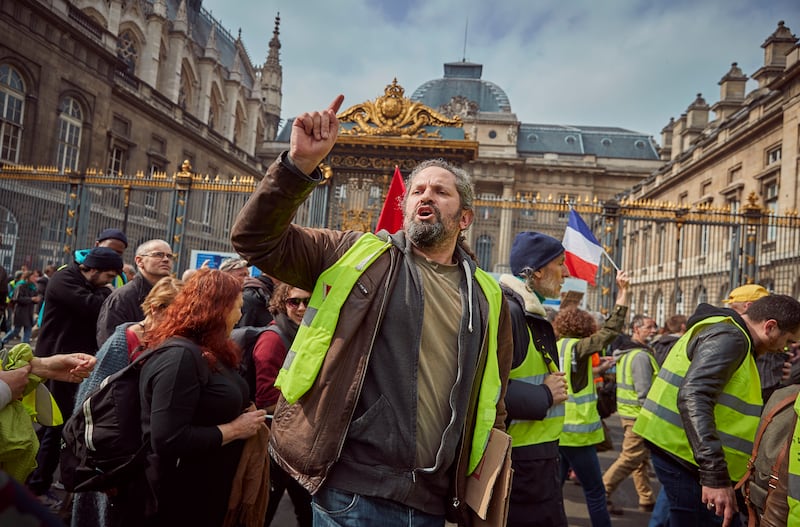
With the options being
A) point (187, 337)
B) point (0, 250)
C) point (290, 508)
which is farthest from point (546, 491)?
point (0, 250)

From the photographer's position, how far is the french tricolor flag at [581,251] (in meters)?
7.20

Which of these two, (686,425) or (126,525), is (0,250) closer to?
(126,525)

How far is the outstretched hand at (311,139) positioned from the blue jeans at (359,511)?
991 mm

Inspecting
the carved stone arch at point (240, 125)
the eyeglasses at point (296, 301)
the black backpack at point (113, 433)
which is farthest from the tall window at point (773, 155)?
the carved stone arch at point (240, 125)

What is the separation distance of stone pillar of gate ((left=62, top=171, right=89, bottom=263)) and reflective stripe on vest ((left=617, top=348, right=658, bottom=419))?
10.9 m

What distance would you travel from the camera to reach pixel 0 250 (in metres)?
13.2

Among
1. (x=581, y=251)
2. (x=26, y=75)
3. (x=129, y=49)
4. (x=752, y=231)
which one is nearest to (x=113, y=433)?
(x=581, y=251)

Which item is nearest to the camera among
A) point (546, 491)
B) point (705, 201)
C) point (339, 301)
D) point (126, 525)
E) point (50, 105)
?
point (339, 301)

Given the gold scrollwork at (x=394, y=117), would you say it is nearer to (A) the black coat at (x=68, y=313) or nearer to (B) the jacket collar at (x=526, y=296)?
(A) the black coat at (x=68, y=313)

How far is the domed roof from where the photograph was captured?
5022 centimetres

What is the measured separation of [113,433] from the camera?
2.36 metres

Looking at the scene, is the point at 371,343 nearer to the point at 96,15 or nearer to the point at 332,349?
the point at 332,349

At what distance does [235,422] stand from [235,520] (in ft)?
1.65

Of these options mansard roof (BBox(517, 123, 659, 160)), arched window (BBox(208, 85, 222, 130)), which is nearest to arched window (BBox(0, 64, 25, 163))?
arched window (BBox(208, 85, 222, 130))
